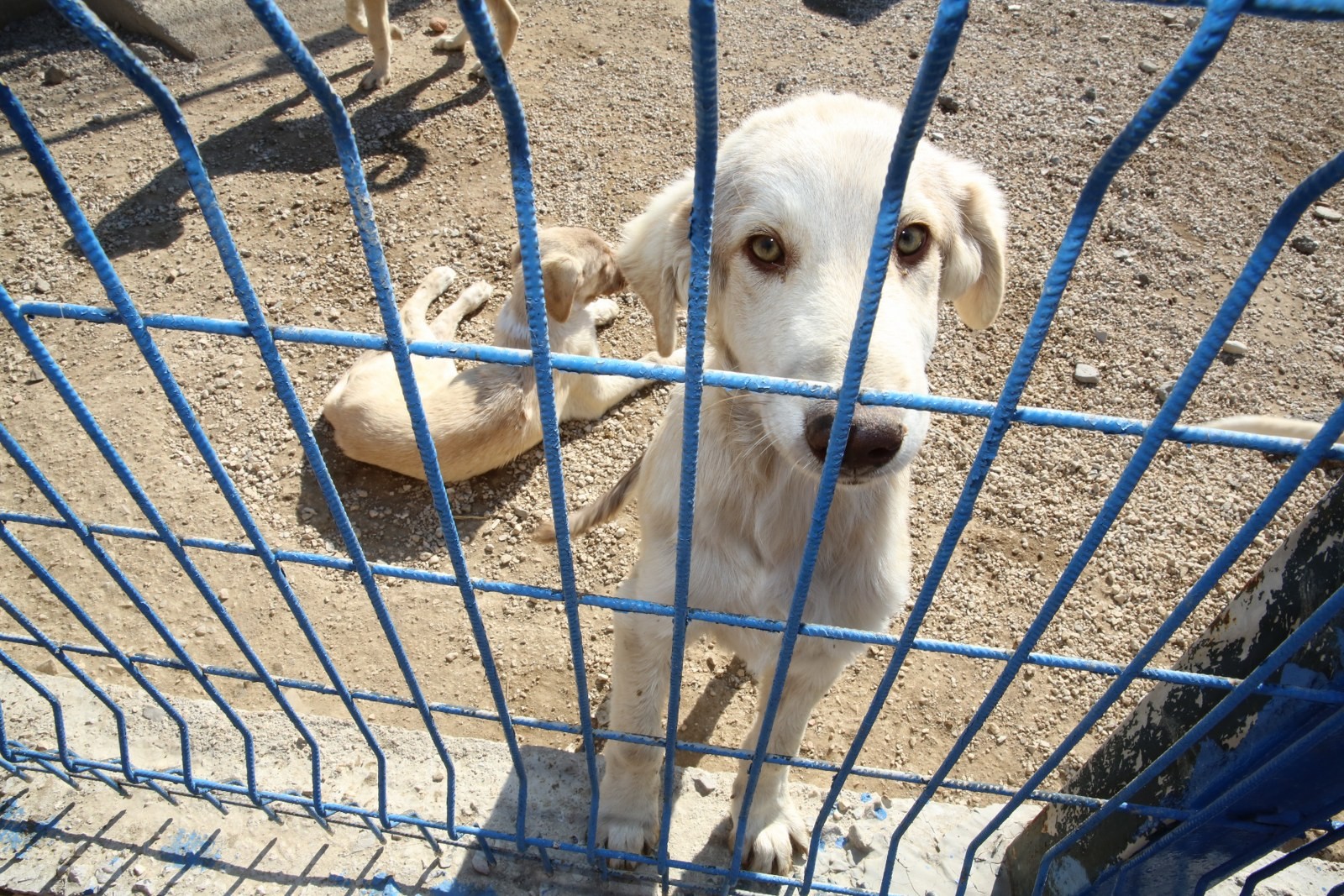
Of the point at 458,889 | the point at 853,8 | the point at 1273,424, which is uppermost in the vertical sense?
the point at 853,8

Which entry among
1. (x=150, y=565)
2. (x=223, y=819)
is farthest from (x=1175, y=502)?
(x=150, y=565)

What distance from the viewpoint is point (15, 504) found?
3.85 metres

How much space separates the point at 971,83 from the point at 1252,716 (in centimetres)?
567

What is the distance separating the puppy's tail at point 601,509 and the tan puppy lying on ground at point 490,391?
0.90 metres

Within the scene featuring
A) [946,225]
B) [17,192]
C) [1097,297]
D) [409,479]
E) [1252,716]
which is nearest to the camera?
[1252,716]

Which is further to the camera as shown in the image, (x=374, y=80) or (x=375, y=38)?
(x=374, y=80)

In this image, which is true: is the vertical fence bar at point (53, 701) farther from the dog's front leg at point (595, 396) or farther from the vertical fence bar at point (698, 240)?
the dog's front leg at point (595, 396)

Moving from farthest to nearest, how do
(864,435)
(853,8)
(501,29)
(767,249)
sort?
(853,8) → (501,29) → (767,249) → (864,435)

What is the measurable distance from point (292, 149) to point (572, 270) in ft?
9.79

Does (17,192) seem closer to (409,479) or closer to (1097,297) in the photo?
(409,479)

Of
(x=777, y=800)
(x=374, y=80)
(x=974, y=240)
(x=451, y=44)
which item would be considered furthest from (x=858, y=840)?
(x=451, y=44)

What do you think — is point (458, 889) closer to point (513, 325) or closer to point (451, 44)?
point (513, 325)

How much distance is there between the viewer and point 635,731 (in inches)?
102

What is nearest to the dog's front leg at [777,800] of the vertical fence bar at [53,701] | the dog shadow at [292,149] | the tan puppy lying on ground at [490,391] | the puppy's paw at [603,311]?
the tan puppy lying on ground at [490,391]
